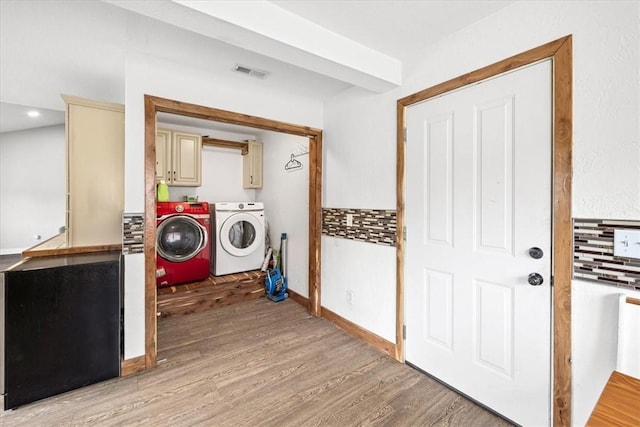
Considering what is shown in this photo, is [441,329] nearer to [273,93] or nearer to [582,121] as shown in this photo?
[582,121]

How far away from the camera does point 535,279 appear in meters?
1.44

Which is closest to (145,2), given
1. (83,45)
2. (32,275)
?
(83,45)

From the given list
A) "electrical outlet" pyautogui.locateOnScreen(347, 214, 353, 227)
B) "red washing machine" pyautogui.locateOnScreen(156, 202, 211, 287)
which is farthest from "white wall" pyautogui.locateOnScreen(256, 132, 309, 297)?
"red washing machine" pyautogui.locateOnScreen(156, 202, 211, 287)

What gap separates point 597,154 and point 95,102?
320 centimetres

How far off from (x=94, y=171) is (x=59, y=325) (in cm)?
114

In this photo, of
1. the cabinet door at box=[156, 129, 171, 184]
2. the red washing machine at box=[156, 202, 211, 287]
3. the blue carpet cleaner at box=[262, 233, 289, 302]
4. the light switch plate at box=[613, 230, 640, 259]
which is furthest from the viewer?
the cabinet door at box=[156, 129, 171, 184]

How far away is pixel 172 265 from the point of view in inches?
134

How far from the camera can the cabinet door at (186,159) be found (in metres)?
3.87

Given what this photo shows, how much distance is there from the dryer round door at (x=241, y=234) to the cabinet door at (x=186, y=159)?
0.83 metres

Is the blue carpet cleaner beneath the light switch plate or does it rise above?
beneath

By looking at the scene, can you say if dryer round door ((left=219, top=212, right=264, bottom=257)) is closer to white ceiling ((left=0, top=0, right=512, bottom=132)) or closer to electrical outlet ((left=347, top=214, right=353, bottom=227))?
electrical outlet ((left=347, top=214, right=353, bottom=227))

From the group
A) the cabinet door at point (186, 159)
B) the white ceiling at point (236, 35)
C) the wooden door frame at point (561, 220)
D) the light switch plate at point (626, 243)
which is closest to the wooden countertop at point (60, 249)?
the white ceiling at point (236, 35)

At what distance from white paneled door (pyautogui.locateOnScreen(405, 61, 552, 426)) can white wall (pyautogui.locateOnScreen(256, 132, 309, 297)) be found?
1608 millimetres

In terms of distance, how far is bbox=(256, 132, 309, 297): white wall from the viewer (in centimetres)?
348
